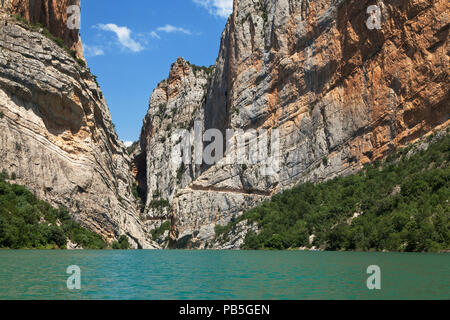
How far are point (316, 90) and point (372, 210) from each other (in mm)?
43007

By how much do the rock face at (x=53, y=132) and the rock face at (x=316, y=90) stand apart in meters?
32.0

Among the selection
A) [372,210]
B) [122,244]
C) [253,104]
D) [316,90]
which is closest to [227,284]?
[372,210]

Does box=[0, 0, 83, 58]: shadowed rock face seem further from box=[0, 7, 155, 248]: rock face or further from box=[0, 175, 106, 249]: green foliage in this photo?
box=[0, 175, 106, 249]: green foliage

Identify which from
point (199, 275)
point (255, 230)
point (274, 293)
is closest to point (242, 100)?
point (255, 230)

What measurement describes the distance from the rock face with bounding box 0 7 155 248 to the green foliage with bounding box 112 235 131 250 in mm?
1077

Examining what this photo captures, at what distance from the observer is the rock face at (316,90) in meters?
81.4
